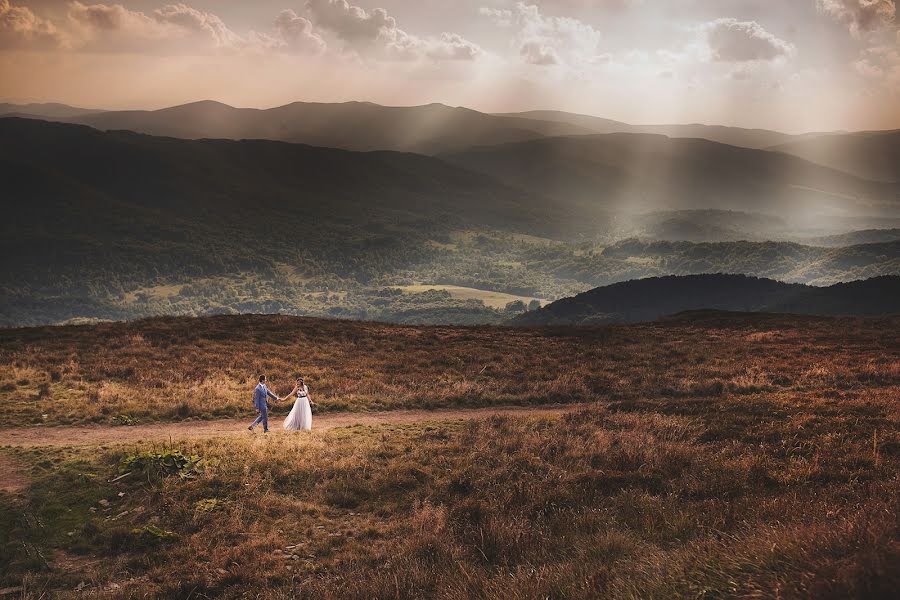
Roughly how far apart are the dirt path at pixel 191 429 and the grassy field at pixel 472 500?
3.97 ft

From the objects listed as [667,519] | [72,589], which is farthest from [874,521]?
[72,589]

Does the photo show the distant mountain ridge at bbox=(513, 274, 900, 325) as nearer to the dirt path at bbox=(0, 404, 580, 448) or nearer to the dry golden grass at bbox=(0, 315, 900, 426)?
the dry golden grass at bbox=(0, 315, 900, 426)

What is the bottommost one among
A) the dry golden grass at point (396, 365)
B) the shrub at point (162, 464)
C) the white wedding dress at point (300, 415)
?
the dry golden grass at point (396, 365)

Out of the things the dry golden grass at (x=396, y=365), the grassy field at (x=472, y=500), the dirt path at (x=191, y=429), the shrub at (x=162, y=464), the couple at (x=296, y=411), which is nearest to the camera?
the grassy field at (x=472, y=500)

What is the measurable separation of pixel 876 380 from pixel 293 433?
81.5ft

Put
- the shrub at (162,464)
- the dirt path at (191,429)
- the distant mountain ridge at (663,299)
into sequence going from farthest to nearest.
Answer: the distant mountain ridge at (663,299), the dirt path at (191,429), the shrub at (162,464)

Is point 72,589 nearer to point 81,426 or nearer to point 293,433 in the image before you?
point 293,433

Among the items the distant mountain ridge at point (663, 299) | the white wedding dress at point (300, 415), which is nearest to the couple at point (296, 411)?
the white wedding dress at point (300, 415)

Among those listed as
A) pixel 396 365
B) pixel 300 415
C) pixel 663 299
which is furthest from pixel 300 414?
pixel 663 299

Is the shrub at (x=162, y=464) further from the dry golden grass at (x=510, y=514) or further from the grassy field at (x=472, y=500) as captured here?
the dry golden grass at (x=510, y=514)

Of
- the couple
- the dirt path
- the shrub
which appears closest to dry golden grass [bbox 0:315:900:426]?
the dirt path

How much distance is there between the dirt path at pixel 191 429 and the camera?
17.0 meters

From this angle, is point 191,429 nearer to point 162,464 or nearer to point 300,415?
point 300,415

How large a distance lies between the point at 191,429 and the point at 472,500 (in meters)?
12.5
